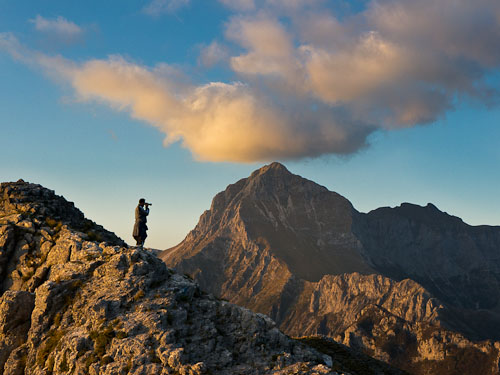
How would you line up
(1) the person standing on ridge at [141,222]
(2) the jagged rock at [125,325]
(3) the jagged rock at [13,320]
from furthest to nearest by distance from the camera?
(1) the person standing on ridge at [141,222]
(3) the jagged rock at [13,320]
(2) the jagged rock at [125,325]

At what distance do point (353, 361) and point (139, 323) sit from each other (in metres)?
43.9

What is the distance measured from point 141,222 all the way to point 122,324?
15282mm

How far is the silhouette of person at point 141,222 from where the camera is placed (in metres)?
46.4

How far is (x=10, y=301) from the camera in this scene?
1483 inches

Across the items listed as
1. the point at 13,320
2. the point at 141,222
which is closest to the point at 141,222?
the point at 141,222

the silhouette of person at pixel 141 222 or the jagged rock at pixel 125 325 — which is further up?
the silhouette of person at pixel 141 222

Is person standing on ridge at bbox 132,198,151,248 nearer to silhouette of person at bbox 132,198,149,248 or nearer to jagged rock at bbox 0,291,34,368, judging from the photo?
silhouette of person at bbox 132,198,149,248

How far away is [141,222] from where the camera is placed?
154 ft

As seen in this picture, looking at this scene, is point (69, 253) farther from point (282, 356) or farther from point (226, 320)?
point (282, 356)

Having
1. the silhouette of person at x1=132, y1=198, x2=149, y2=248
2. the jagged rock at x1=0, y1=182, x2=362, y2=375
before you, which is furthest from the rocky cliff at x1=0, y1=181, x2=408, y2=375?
the silhouette of person at x1=132, y1=198, x2=149, y2=248

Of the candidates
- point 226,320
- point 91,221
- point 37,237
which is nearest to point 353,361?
point 226,320

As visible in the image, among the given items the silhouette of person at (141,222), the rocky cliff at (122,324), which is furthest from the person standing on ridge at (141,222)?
the rocky cliff at (122,324)

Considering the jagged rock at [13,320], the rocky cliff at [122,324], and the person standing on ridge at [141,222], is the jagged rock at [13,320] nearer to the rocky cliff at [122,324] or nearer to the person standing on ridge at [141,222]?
the rocky cliff at [122,324]

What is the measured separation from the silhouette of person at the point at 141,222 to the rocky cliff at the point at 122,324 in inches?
161
